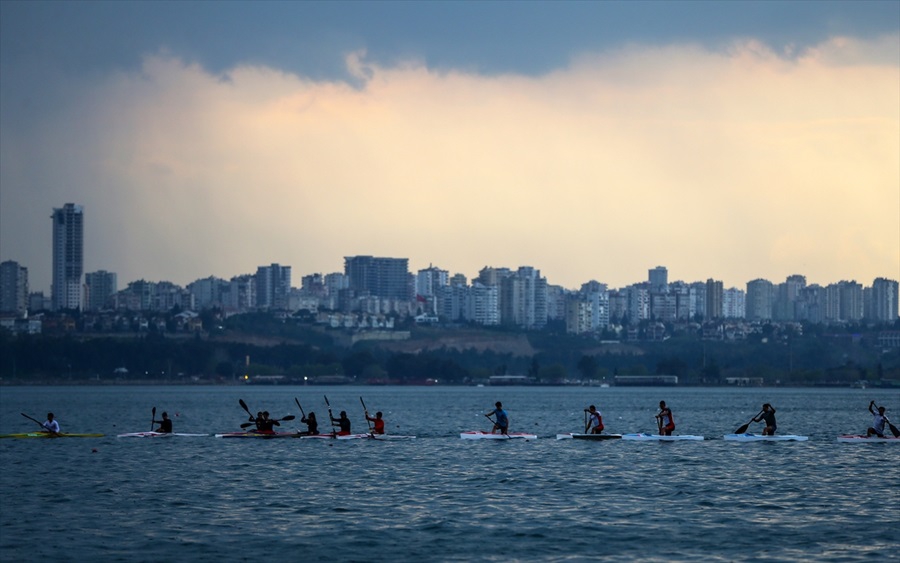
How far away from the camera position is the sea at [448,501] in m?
29.9

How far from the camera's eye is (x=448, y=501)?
124 feet

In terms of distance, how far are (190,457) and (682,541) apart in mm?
27390

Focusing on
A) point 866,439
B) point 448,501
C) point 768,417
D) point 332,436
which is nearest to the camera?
point 448,501

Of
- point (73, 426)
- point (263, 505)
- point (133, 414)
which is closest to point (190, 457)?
point (263, 505)

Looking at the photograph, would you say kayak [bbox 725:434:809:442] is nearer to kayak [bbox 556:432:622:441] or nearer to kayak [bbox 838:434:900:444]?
kayak [bbox 838:434:900:444]

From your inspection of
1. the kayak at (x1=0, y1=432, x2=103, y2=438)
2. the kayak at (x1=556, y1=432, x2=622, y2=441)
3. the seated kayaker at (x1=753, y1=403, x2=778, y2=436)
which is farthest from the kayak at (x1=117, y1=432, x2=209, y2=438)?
the seated kayaker at (x1=753, y1=403, x2=778, y2=436)

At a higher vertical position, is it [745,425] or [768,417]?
[768,417]

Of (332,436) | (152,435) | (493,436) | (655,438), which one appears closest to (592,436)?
(655,438)

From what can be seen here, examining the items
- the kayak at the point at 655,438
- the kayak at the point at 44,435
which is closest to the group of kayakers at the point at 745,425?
the kayak at the point at 655,438

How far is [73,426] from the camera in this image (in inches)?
3300

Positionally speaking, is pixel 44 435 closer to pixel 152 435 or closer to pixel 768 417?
pixel 152 435

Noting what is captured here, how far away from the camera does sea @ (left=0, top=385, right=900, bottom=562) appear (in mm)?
29859

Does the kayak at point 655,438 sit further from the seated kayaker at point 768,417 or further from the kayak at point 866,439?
the kayak at point 866,439

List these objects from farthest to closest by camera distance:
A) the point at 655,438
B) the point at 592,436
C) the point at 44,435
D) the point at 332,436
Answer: the point at 44,435 → the point at 332,436 → the point at 592,436 → the point at 655,438
